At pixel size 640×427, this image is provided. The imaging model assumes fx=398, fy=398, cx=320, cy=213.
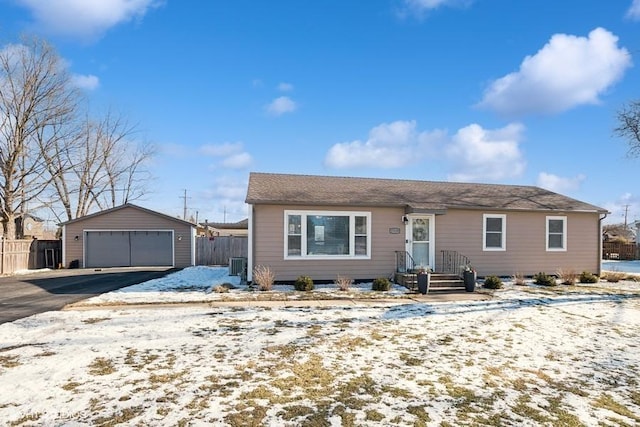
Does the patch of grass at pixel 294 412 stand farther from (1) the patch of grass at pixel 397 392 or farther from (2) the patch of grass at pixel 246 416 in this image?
(1) the patch of grass at pixel 397 392

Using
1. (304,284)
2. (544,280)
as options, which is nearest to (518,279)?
(544,280)

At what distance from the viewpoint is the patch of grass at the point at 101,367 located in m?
4.74

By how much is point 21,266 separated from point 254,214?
558 inches

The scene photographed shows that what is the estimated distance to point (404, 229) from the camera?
13383mm

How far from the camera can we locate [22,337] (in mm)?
6383

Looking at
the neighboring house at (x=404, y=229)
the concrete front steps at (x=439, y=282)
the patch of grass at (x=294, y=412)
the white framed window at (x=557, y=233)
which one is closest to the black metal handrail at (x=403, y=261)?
the neighboring house at (x=404, y=229)

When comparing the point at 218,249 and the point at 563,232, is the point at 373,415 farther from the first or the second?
the point at 218,249

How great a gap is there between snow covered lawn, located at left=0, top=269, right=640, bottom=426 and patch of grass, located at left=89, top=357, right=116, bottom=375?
0.01m

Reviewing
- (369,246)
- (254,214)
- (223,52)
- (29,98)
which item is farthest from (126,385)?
(29,98)

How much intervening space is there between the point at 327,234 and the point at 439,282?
12.3 ft

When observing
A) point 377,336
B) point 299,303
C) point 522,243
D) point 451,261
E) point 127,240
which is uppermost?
point 522,243

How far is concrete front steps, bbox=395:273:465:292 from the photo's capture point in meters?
11.9

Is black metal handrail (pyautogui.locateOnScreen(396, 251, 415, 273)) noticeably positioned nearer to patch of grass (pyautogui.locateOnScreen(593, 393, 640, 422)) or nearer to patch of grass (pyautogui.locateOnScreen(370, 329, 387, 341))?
patch of grass (pyautogui.locateOnScreen(370, 329, 387, 341))

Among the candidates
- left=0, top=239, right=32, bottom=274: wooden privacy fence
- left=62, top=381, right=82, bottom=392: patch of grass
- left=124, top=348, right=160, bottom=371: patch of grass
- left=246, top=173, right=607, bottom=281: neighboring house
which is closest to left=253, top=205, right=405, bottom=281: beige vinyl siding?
left=246, top=173, right=607, bottom=281: neighboring house
